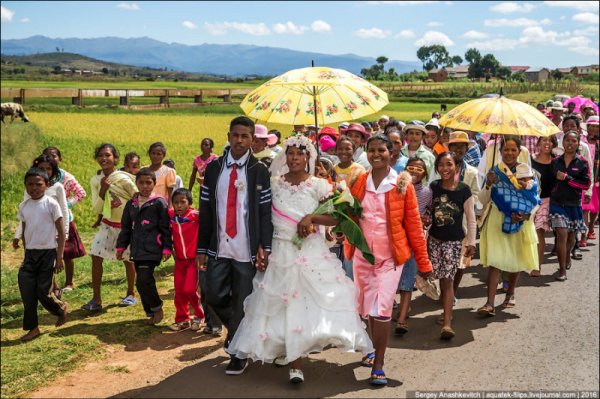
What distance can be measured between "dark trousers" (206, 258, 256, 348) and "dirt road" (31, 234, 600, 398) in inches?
21.8

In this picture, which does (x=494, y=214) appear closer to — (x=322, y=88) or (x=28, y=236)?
(x=322, y=88)

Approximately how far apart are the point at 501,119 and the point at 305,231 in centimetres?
267

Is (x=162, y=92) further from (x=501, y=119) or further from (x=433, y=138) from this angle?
(x=501, y=119)

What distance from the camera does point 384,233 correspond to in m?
5.50

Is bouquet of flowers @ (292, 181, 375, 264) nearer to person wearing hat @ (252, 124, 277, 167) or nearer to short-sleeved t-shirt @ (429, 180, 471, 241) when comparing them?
short-sleeved t-shirt @ (429, 180, 471, 241)

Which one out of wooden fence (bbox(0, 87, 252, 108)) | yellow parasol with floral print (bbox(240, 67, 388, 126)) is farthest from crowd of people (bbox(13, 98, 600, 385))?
wooden fence (bbox(0, 87, 252, 108))

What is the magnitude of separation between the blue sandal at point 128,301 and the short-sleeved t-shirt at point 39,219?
1.40 meters

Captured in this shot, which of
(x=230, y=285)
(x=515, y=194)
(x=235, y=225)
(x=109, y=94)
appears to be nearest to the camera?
(x=235, y=225)

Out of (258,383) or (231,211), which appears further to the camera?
(231,211)

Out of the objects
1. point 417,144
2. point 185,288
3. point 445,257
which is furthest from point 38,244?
point 417,144

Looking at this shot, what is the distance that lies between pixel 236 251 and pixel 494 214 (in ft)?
11.3

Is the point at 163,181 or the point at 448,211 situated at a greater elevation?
the point at 163,181

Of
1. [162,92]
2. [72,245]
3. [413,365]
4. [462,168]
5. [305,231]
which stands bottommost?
[413,365]

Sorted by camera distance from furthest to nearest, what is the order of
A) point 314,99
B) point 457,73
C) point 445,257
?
point 457,73 → point 445,257 → point 314,99
